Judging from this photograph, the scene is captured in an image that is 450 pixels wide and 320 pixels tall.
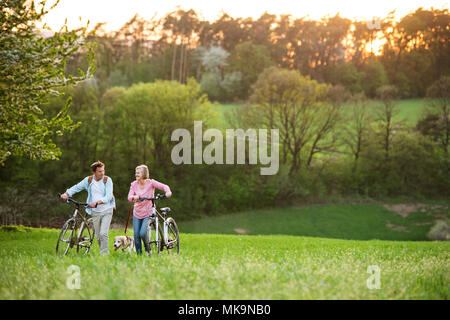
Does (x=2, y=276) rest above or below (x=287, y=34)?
below

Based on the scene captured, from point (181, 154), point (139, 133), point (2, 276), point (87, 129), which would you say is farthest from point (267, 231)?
point (2, 276)

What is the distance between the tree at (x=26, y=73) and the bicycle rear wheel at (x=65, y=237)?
5.13 meters

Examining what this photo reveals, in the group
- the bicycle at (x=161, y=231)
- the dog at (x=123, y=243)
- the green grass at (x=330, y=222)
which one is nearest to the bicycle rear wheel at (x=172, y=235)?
the bicycle at (x=161, y=231)

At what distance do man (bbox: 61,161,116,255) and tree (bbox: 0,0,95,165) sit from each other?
5033 mm

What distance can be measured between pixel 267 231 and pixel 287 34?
139ft

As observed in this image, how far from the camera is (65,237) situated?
10391mm

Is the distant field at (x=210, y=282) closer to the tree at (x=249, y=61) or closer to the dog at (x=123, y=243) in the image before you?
the dog at (x=123, y=243)

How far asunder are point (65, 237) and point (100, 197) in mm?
1595

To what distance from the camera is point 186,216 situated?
4556 centimetres

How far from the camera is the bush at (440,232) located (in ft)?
123

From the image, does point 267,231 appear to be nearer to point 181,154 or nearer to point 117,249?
point 181,154

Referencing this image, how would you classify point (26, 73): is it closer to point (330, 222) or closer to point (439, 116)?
point (330, 222)
